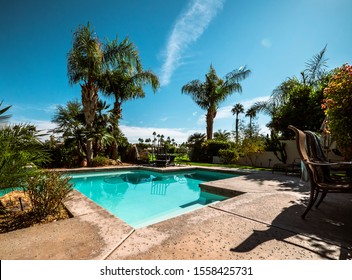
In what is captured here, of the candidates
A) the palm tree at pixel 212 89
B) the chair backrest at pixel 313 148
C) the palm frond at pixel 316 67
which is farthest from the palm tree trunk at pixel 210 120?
the chair backrest at pixel 313 148

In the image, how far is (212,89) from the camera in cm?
1733

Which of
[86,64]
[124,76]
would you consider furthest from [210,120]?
[86,64]

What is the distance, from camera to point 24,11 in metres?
5.68

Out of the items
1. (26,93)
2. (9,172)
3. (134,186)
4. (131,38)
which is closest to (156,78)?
(131,38)

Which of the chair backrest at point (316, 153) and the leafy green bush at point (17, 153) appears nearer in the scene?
the leafy green bush at point (17, 153)

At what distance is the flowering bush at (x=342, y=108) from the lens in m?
2.39

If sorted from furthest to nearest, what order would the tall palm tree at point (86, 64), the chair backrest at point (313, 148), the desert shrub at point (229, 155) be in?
the desert shrub at point (229, 155)
the tall palm tree at point (86, 64)
the chair backrest at point (313, 148)

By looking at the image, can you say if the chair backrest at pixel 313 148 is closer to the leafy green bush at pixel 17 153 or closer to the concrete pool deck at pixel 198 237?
the concrete pool deck at pixel 198 237

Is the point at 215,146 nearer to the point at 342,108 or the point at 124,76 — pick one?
the point at 124,76

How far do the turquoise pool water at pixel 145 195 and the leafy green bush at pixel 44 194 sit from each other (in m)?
1.83
